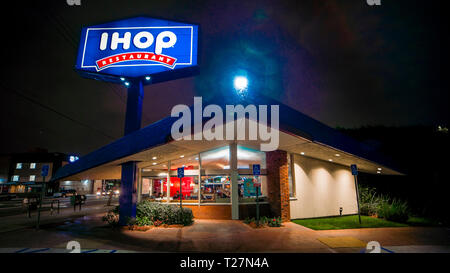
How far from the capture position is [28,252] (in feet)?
21.0

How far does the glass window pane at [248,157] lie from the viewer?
12.7 meters

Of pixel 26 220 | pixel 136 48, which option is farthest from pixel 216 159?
pixel 26 220

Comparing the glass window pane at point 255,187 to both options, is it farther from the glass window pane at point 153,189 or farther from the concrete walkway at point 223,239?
the glass window pane at point 153,189

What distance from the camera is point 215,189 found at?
12.7 metres

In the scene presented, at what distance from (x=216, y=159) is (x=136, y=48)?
8026 millimetres

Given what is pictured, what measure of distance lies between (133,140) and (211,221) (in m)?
5.84

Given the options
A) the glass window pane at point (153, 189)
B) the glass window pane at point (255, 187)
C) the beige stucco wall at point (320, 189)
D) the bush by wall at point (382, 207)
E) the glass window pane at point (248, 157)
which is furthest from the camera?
the glass window pane at point (153, 189)

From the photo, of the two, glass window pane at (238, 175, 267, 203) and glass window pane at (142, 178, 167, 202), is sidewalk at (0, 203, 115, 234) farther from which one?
glass window pane at (238, 175, 267, 203)

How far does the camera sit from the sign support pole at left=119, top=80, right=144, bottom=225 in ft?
34.9

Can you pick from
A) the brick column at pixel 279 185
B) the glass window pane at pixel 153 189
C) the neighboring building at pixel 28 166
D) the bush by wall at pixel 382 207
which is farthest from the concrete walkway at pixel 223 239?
the neighboring building at pixel 28 166

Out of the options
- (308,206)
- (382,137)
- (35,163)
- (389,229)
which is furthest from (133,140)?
(35,163)

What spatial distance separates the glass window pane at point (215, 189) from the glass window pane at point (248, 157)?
1226mm

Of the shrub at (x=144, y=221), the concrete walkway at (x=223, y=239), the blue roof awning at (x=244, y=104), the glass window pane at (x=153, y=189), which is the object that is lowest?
the concrete walkway at (x=223, y=239)
